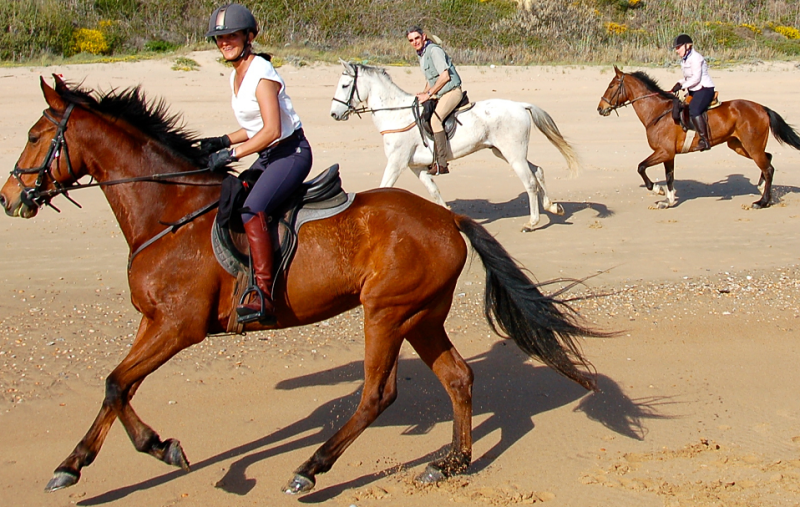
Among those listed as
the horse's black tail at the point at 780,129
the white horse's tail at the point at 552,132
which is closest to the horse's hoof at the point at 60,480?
Result: the white horse's tail at the point at 552,132

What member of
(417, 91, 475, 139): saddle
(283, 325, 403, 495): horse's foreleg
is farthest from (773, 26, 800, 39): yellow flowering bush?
(283, 325, 403, 495): horse's foreleg

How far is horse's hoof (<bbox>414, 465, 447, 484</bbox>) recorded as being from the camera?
16.3 feet

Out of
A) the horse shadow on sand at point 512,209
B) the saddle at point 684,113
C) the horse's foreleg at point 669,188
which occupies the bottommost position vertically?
the horse shadow on sand at point 512,209

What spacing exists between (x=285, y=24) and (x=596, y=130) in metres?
12.2

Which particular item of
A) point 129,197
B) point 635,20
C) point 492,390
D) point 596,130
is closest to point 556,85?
point 596,130

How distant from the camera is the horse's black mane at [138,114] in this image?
497 centimetres

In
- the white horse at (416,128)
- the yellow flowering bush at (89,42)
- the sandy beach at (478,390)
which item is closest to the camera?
the sandy beach at (478,390)

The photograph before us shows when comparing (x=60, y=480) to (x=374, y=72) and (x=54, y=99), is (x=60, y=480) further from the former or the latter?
(x=374, y=72)

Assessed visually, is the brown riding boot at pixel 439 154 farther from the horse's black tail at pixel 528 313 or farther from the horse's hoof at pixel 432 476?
the horse's hoof at pixel 432 476

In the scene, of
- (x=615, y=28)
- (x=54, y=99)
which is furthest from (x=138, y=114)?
(x=615, y=28)

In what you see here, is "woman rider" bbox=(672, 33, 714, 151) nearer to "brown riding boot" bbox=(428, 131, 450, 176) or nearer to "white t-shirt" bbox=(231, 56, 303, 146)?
"brown riding boot" bbox=(428, 131, 450, 176)

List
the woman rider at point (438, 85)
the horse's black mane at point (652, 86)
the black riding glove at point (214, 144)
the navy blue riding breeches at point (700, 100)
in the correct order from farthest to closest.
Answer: the horse's black mane at point (652, 86)
the navy blue riding breeches at point (700, 100)
the woman rider at point (438, 85)
the black riding glove at point (214, 144)

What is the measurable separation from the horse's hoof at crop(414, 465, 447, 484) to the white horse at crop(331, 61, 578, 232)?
7.01 m

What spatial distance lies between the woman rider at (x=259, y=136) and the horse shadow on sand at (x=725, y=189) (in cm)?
1028
